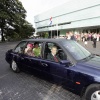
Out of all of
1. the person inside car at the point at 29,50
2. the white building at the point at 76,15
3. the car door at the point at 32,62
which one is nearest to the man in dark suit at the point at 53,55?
the car door at the point at 32,62

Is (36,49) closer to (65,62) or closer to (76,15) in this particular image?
(65,62)

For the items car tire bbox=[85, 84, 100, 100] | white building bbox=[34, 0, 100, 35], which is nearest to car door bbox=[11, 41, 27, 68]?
car tire bbox=[85, 84, 100, 100]

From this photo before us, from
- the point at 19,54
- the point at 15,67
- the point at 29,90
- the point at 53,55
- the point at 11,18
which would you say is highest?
the point at 11,18

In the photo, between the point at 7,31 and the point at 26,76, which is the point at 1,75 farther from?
the point at 7,31

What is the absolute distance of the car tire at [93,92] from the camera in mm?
3240

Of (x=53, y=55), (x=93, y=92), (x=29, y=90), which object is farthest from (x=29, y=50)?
(x=93, y=92)

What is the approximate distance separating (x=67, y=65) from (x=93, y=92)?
89cm

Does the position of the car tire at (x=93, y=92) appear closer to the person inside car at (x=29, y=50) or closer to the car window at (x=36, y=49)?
the car window at (x=36, y=49)

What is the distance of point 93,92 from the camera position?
331 cm

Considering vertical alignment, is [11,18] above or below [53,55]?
above

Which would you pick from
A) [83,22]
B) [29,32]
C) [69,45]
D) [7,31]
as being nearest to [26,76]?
[69,45]

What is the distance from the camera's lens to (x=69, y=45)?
14.5 ft

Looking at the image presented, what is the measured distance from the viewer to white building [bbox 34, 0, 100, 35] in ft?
124

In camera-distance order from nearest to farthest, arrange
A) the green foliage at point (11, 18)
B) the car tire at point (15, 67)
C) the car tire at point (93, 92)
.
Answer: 1. the car tire at point (93, 92)
2. the car tire at point (15, 67)
3. the green foliage at point (11, 18)
